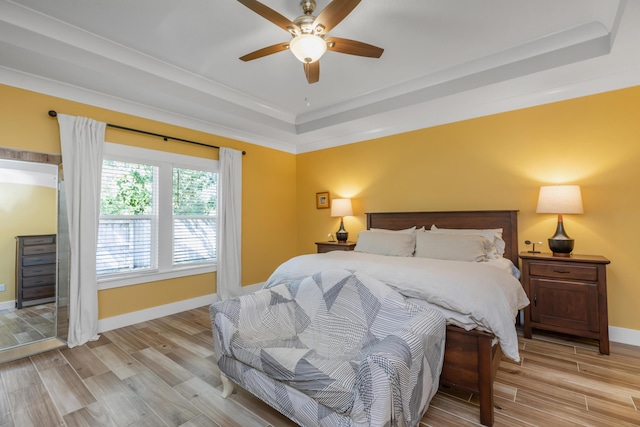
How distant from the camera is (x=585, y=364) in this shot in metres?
2.44

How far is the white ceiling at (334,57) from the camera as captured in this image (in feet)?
7.64

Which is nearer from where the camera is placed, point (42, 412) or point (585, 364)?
point (42, 412)

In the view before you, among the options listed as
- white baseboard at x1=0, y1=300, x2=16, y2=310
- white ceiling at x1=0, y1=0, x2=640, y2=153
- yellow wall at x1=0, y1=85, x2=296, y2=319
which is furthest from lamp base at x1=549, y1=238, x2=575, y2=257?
white baseboard at x1=0, y1=300, x2=16, y2=310

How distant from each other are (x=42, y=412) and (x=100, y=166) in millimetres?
2301

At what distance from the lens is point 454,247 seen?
9.87ft

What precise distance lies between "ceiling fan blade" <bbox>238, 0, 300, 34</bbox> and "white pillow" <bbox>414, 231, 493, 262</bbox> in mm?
2421

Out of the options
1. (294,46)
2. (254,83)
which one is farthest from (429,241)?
(254,83)

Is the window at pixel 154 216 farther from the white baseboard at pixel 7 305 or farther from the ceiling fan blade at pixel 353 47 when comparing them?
the ceiling fan blade at pixel 353 47

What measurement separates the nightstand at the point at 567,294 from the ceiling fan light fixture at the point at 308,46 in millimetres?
2799

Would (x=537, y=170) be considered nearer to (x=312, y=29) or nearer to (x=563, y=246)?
(x=563, y=246)

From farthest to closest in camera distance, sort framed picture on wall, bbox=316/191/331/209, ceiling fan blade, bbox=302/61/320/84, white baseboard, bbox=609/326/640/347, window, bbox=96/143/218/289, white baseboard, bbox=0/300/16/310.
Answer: framed picture on wall, bbox=316/191/331/209, window, bbox=96/143/218/289, white baseboard, bbox=0/300/16/310, white baseboard, bbox=609/326/640/347, ceiling fan blade, bbox=302/61/320/84

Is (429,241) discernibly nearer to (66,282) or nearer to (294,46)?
(294,46)

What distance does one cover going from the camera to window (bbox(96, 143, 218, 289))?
3379 mm

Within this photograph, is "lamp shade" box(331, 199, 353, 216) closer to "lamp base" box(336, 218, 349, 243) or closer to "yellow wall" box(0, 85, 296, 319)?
"lamp base" box(336, 218, 349, 243)
